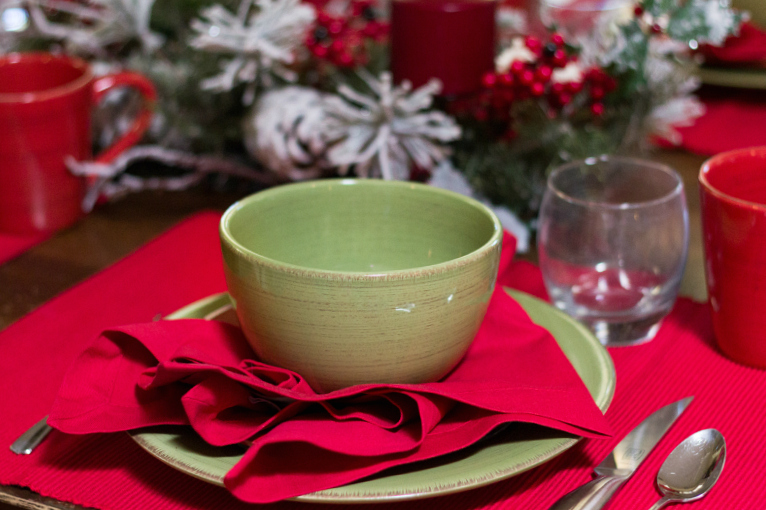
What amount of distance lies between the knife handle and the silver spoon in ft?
0.07

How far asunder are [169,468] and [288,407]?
0.27 ft

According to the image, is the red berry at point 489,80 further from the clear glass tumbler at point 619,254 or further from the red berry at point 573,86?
the clear glass tumbler at point 619,254

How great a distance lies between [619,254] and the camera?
20.9 inches

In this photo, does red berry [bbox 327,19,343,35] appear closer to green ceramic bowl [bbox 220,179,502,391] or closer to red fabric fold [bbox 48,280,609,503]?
green ceramic bowl [bbox 220,179,502,391]

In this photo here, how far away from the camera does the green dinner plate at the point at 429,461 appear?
33 cm

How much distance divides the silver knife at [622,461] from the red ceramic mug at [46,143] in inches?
24.1

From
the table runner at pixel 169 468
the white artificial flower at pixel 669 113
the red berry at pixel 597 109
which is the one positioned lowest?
the table runner at pixel 169 468

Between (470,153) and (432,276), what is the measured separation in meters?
0.46

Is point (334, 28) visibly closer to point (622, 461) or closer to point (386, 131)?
point (386, 131)

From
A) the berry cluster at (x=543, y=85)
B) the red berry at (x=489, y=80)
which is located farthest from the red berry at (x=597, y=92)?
the red berry at (x=489, y=80)

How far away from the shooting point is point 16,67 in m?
0.83

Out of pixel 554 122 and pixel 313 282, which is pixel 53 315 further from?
pixel 554 122

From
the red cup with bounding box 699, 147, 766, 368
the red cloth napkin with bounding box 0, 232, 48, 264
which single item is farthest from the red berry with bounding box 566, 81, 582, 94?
the red cloth napkin with bounding box 0, 232, 48, 264

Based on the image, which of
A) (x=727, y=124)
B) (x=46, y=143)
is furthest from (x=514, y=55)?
(x=46, y=143)
